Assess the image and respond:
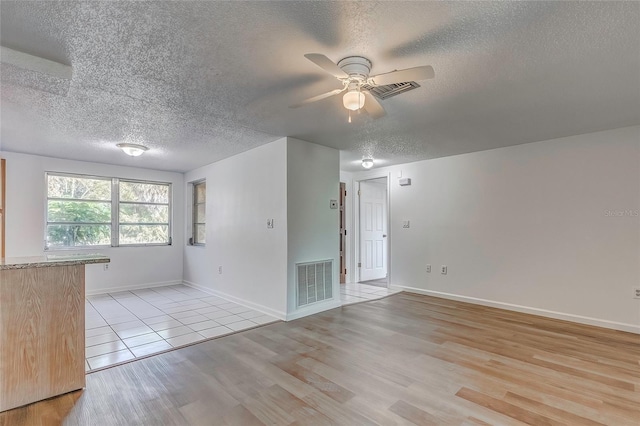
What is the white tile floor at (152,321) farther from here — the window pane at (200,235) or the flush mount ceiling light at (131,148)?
the flush mount ceiling light at (131,148)

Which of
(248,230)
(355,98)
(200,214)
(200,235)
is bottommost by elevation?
(200,235)

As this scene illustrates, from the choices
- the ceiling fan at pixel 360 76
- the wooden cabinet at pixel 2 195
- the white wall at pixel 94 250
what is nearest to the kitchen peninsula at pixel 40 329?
the ceiling fan at pixel 360 76

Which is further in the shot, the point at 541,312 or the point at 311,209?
the point at 311,209

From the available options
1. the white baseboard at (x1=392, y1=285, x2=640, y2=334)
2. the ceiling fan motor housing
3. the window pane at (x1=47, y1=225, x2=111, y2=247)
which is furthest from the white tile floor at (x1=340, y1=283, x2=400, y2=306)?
the window pane at (x1=47, y1=225, x2=111, y2=247)

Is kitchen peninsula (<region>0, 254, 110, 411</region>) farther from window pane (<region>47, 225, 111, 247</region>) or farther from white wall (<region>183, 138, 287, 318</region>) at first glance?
window pane (<region>47, 225, 111, 247</region>)

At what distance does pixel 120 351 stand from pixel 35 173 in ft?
12.1

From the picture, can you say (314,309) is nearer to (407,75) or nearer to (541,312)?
(541,312)

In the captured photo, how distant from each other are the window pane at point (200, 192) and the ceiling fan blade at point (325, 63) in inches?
183

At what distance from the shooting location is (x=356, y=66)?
6.56 feet

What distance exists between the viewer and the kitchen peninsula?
199 cm

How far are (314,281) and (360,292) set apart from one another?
1.47 metres

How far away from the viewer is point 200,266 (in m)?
5.71

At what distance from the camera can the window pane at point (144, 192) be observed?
5.73 metres

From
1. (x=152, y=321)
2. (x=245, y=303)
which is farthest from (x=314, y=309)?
(x=152, y=321)
